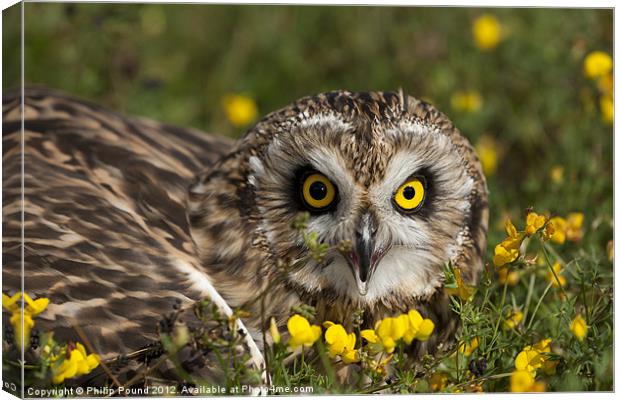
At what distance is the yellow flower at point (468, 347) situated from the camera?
3.51 m

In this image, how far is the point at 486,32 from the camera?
582 centimetres

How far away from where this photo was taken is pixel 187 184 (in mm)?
4180

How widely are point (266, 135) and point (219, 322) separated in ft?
2.48

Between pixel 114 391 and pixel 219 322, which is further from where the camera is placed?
pixel 114 391

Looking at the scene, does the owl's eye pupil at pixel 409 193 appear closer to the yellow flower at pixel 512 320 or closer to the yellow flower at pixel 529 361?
the yellow flower at pixel 512 320

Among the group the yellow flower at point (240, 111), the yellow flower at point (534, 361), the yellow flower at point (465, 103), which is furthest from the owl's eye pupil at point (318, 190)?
the yellow flower at point (240, 111)

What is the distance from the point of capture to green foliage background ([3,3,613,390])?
5.06 m

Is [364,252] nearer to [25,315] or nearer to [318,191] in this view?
[318,191]

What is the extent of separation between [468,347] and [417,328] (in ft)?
0.68

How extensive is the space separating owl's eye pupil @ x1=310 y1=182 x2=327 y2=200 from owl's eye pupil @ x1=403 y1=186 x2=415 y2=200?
0.24 meters

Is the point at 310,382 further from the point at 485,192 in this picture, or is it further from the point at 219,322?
the point at 485,192

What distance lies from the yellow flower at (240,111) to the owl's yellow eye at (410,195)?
2208 millimetres

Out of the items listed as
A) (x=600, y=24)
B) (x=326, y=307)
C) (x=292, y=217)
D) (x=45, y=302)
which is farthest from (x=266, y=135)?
(x=600, y=24)

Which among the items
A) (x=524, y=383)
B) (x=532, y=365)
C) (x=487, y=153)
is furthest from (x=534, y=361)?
(x=487, y=153)
